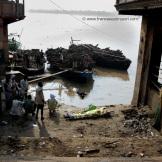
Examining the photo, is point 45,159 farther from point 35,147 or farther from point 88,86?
point 88,86

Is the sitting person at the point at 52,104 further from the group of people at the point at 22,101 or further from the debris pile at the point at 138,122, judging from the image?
the debris pile at the point at 138,122

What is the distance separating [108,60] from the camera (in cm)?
3391

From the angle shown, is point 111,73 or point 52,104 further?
point 111,73

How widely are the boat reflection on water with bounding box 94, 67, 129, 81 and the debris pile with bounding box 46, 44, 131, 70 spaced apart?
656 mm

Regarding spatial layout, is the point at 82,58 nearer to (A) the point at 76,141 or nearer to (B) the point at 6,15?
(B) the point at 6,15

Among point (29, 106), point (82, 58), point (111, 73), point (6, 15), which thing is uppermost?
point (6, 15)

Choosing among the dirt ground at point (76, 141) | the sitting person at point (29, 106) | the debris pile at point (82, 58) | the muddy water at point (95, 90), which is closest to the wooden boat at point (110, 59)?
the debris pile at point (82, 58)

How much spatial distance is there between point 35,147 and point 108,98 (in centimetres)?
1481

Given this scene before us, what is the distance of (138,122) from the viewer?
41.4ft

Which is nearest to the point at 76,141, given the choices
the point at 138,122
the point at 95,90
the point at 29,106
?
the point at 138,122

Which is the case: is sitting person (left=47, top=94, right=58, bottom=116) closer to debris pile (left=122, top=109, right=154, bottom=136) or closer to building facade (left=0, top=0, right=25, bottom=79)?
debris pile (left=122, top=109, right=154, bottom=136)

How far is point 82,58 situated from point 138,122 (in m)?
15.2

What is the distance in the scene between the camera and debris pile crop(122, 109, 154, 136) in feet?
39.1

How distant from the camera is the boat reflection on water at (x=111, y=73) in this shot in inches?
1243
